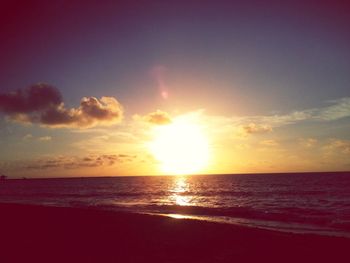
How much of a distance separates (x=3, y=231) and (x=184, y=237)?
33.4ft

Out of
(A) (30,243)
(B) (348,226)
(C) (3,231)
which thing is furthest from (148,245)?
(B) (348,226)

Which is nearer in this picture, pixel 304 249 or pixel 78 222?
pixel 304 249

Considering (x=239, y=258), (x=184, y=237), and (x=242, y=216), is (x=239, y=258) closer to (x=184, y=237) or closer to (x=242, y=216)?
(x=184, y=237)

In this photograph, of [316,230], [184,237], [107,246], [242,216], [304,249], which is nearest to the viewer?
[107,246]

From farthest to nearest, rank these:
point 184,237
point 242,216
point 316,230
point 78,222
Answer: point 242,216 < point 316,230 < point 78,222 < point 184,237

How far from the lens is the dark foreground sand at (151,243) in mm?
13023

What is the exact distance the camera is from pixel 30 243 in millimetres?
15016

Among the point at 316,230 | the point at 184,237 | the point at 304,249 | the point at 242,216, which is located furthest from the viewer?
the point at 242,216

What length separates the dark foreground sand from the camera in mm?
13023

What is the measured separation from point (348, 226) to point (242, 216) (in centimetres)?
992

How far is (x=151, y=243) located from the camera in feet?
51.2

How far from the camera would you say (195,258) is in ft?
42.6

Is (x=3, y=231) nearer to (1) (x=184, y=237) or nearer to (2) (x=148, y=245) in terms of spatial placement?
(2) (x=148, y=245)

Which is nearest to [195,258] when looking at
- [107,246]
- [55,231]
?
[107,246]
